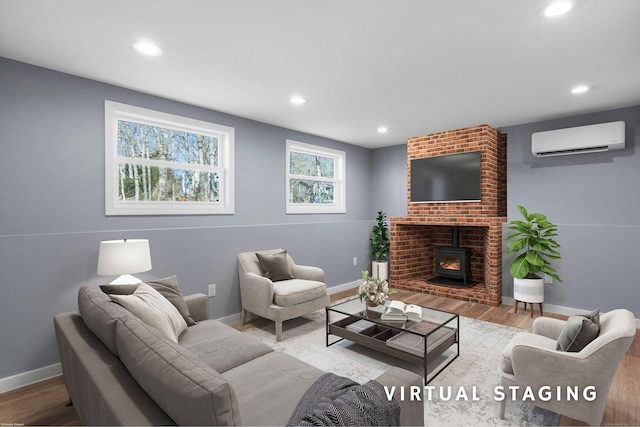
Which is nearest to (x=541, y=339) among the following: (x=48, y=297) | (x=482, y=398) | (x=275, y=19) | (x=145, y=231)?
(x=482, y=398)

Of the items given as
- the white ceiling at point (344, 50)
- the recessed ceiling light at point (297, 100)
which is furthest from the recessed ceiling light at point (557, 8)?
the recessed ceiling light at point (297, 100)

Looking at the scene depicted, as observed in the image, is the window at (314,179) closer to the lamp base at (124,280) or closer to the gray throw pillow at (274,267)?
the gray throw pillow at (274,267)

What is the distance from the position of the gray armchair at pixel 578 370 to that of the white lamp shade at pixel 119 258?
2.83m

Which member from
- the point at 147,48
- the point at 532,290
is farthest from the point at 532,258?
the point at 147,48

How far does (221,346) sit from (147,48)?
7.41 ft

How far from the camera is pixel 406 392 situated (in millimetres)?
1353

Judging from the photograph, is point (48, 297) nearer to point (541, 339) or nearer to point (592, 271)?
point (541, 339)

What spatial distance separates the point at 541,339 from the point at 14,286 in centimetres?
389

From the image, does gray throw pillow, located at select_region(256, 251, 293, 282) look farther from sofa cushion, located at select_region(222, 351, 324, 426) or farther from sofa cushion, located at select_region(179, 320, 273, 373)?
sofa cushion, located at select_region(222, 351, 324, 426)

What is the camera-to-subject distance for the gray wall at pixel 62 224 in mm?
2494

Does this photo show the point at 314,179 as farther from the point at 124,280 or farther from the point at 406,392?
the point at 406,392

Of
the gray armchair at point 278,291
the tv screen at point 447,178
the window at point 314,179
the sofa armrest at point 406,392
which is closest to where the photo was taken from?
the sofa armrest at point 406,392

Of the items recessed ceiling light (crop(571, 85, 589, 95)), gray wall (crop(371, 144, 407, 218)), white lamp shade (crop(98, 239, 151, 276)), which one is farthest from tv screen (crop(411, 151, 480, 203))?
white lamp shade (crop(98, 239, 151, 276))

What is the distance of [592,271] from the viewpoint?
393 cm
